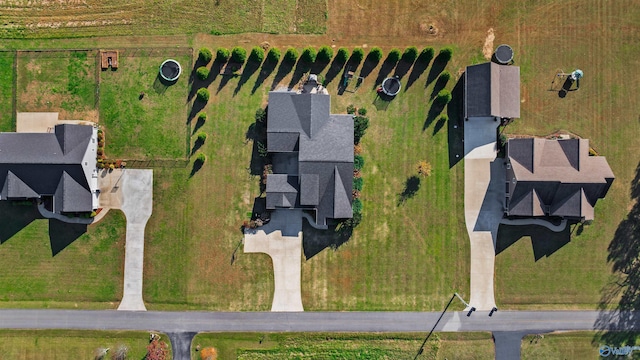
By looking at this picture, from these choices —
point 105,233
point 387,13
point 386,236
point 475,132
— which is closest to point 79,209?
point 105,233

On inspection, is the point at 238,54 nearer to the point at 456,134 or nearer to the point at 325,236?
the point at 325,236

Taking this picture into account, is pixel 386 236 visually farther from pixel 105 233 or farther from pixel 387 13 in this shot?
pixel 105 233

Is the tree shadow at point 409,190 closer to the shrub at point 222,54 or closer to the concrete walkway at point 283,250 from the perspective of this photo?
the concrete walkway at point 283,250

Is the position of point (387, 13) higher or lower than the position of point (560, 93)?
higher

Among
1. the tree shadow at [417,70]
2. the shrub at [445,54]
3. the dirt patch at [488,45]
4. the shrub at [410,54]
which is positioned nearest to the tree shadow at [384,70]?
the shrub at [410,54]

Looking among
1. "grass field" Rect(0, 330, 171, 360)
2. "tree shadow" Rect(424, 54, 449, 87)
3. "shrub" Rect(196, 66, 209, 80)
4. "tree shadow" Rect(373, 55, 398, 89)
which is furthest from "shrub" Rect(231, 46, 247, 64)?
"grass field" Rect(0, 330, 171, 360)

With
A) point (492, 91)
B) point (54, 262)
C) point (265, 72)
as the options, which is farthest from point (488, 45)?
point (54, 262)

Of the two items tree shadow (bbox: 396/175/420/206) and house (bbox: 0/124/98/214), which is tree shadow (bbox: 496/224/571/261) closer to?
tree shadow (bbox: 396/175/420/206)
